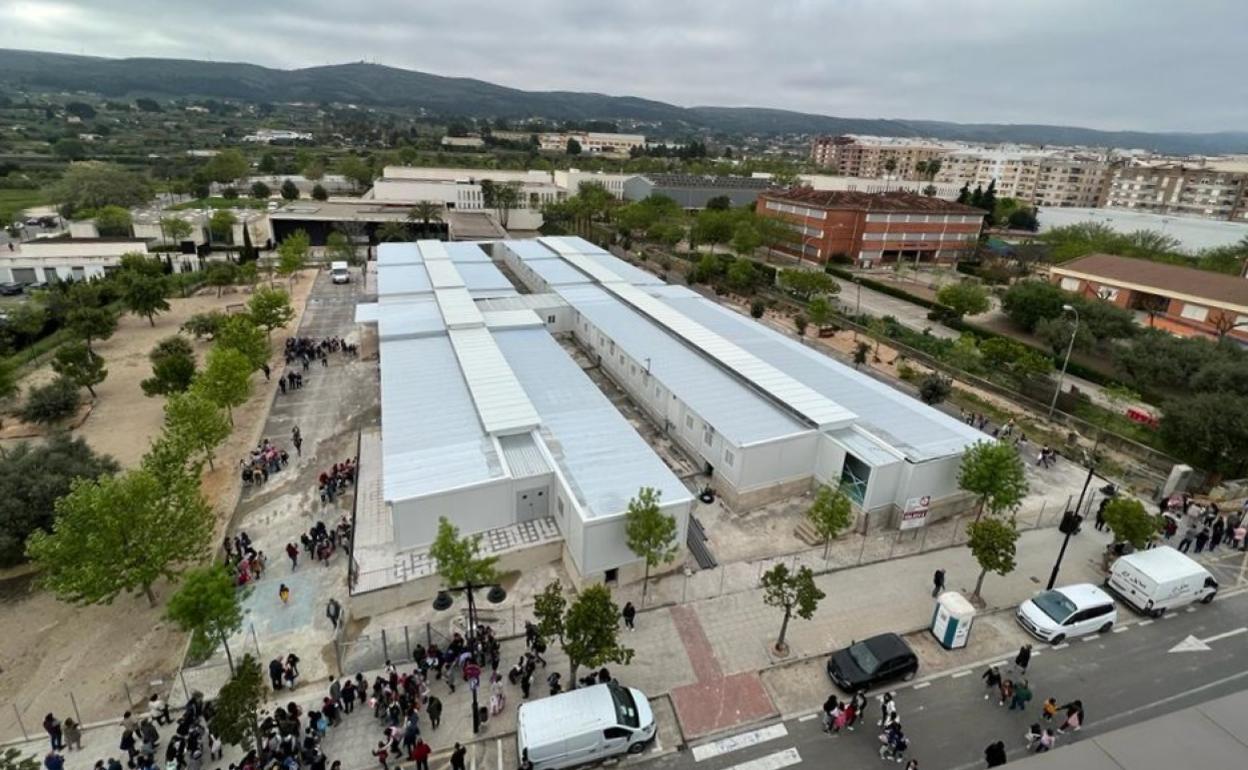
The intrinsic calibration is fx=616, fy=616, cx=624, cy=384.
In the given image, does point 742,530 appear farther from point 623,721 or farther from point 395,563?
point 395,563

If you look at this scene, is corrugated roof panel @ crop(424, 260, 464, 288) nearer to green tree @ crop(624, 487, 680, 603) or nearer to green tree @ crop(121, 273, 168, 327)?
green tree @ crop(121, 273, 168, 327)

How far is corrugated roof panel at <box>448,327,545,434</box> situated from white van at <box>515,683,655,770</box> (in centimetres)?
1027

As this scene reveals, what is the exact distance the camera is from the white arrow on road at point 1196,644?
17281 millimetres

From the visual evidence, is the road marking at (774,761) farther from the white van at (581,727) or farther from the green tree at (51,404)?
the green tree at (51,404)

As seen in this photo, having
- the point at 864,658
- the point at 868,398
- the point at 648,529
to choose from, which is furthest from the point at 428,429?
the point at 868,398

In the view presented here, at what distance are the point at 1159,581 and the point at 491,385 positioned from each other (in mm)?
23125

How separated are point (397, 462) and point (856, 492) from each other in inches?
624

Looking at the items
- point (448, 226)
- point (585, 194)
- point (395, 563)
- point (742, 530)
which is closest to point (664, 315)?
point (742, 530)

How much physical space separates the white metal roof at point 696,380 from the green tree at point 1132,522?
9.76 m

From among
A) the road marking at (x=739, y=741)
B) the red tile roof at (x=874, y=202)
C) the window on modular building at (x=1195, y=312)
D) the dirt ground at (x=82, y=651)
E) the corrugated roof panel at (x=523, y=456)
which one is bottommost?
the dirt ground at (x=82, y=651)

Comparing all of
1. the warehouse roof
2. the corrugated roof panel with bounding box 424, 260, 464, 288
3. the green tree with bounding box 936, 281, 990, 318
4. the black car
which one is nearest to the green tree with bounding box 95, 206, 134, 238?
the corrugated roof panel with bounding box 424, 260, 464, 288

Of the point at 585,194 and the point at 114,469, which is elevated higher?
the point at 585,194

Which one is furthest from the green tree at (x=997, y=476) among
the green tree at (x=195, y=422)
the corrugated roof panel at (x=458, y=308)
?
the green tree at (x=195, y=422)

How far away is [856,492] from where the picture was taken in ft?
72.4
